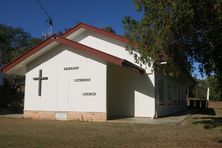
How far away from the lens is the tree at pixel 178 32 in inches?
413

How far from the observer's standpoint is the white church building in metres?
16.1

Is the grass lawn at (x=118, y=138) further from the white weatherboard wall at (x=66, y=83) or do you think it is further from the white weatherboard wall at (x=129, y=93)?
the white weatherboard wall at (x=129, y=93)

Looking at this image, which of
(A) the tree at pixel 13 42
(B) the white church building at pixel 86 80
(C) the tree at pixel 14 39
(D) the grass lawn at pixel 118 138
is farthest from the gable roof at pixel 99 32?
(C) the tree at pixel 14 39

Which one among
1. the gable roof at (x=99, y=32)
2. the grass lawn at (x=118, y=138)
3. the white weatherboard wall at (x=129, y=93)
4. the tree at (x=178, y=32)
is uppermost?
the gable roof at (x=99, y=32)

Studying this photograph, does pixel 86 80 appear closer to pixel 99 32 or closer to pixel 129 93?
pixel 129 93

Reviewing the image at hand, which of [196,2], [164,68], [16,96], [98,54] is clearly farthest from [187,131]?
[16,96]

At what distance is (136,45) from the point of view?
12.2m

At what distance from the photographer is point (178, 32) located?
10938 millimetres

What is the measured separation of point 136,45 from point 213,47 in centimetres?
302

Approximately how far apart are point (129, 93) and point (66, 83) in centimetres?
402

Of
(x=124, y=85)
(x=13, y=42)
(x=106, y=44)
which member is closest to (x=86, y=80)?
(x=124, y=85)

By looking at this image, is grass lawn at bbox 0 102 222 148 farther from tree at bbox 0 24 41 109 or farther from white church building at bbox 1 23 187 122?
tree at bbox 0 24 41 109

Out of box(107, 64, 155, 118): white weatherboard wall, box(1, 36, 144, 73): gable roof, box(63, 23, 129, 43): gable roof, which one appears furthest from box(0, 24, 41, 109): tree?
box(107, 64, 155, 118): white weatherboard wall

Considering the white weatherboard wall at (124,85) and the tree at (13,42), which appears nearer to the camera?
the white weatherboard wall at (124,85)
